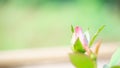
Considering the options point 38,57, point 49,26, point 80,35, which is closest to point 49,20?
point 49,26

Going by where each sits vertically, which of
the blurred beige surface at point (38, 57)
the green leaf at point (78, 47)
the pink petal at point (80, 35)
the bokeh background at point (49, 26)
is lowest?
the green leaf at point (78, 47)

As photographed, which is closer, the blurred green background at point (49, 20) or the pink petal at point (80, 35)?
the pink petal at point (80, 35)

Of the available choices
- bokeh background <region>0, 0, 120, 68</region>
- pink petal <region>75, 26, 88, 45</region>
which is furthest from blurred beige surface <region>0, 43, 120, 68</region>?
pink petal <region>75, 26, 88, 45</region>

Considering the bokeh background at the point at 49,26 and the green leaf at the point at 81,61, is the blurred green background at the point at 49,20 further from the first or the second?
the green leaf at the point at 81,61

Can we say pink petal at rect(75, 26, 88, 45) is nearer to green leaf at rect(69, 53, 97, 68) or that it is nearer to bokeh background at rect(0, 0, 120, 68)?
green leaf at rect(69, 53, 97, 68)

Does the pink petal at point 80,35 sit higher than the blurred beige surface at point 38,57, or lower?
lower

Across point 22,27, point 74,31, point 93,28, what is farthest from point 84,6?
point 74,31

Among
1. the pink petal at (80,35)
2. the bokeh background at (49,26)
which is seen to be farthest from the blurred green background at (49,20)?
the pink petal at (80,35)
